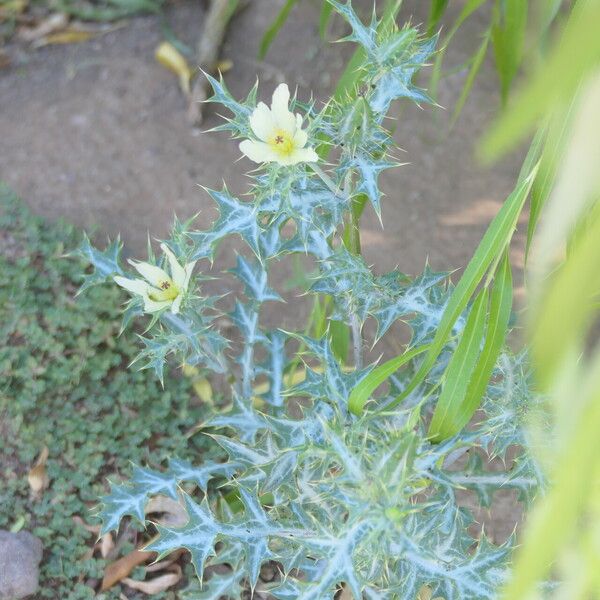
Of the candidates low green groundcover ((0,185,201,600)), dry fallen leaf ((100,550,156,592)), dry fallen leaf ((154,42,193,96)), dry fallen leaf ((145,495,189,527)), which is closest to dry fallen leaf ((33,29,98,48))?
dry fallen leaf ((154,42,193,96))

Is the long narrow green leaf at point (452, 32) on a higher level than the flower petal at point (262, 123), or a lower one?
lower

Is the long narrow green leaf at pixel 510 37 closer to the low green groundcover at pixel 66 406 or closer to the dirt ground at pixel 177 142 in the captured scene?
the dirt ground at pixel 177 142

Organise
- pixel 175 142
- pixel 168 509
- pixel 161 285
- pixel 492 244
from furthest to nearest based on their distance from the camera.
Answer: pixel 175 142 → pixel 168 509 → pixel 161 285 → pixel 492 244

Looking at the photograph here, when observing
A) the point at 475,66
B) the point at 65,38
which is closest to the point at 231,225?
the point at 475,66

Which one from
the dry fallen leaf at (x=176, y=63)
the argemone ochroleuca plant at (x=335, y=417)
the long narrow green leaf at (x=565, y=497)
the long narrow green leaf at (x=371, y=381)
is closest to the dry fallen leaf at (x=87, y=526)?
the argemone ochroleuca plant at (x=335, y=417)

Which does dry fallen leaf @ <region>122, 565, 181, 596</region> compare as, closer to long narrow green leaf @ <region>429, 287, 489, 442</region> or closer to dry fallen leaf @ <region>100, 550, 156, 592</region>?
dry fallen leaf @ <region>100, 550, 156, 592</region>

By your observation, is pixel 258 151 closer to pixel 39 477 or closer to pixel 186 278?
pixel 186 278
